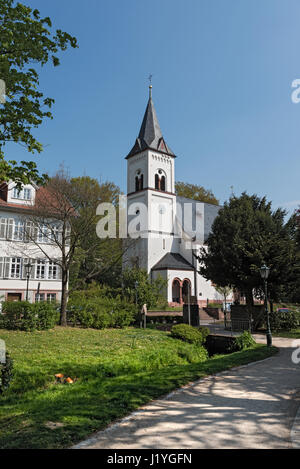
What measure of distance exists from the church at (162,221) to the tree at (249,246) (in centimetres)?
1615

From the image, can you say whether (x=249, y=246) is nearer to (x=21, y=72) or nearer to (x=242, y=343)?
(x=242, y=343)

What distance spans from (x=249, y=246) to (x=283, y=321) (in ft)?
16.7

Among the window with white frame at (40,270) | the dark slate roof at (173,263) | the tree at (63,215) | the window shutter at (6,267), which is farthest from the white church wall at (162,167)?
the tree at (63,215)

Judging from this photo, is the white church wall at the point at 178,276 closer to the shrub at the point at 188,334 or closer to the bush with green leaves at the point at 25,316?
the shrub at the point at 188,334

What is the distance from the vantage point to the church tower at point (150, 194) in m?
42.7

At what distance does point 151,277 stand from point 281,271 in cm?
2236

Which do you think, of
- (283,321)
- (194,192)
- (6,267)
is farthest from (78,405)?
(194,192)

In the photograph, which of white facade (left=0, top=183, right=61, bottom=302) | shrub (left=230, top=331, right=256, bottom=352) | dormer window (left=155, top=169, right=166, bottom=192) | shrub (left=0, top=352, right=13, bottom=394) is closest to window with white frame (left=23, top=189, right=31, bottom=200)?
white facade (left=0, top=183, right=61, bottom=302)

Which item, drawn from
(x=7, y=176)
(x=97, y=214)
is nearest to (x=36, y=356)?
(x=7, y=176)

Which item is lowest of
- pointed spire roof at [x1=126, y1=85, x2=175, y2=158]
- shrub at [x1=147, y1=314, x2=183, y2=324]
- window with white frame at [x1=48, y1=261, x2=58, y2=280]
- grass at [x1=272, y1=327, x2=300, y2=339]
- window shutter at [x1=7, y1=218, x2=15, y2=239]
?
grass at [x1=272, y1=327, x2=300, y2=339]

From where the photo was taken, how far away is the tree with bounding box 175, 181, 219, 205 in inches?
2237

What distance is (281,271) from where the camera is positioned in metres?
20.6

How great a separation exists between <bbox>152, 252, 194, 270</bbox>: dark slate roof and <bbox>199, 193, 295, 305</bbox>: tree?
1595cm

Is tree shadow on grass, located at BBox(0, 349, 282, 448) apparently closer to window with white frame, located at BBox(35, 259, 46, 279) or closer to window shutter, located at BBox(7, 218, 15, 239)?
window shutter, located at BBox(7, 218, 15, 239)
